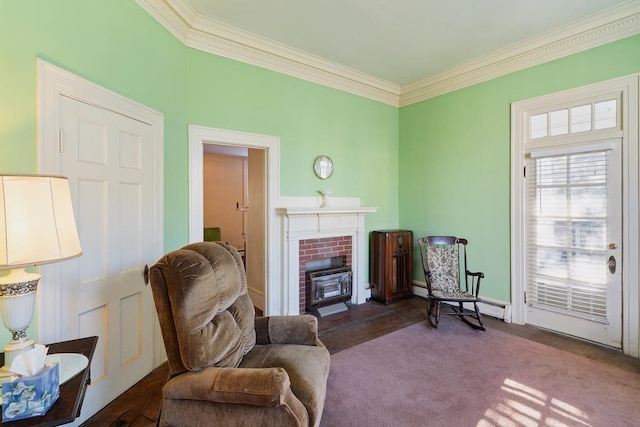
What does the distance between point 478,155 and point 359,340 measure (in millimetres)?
2746

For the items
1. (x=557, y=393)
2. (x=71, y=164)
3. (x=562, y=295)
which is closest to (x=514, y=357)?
(x=557, y=393)

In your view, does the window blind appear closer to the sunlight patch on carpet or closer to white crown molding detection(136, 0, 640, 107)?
white crown molding detection(136, 0, 640, 107)

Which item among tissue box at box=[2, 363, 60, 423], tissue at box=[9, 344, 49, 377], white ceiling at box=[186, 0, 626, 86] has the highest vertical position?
white ceiling at box=[186, 0, 626, 86]

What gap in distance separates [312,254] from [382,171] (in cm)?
180

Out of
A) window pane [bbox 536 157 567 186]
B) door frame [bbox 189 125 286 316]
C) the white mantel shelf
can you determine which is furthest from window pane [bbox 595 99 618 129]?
door frame [bbox 189 125 286 316]

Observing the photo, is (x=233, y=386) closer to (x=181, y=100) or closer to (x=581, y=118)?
(x=181, y=100)

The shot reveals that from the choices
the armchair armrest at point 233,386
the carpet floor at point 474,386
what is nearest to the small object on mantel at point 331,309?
the carpet floor at point 474,386

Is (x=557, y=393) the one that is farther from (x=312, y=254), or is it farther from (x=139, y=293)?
(x=139, y=293)

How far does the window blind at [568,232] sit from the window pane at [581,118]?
27cm

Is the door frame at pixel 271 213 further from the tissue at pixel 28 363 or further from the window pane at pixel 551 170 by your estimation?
the window pane at pixel 551 170

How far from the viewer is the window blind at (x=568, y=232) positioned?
2.95 metres

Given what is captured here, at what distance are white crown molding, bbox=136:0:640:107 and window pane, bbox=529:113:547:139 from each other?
593 mm

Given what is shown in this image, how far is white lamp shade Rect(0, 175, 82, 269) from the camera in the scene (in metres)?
1.06

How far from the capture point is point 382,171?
464 centimetres
